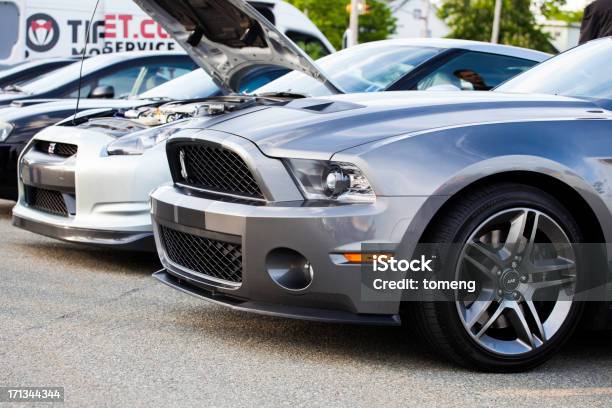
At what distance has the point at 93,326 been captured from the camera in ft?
15.8

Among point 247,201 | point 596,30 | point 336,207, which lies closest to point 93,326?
point 247,201

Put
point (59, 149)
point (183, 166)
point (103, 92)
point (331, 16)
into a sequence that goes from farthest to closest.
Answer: point (331, 16)
point (103, 92)
point (59, 149)
point (183, 166)

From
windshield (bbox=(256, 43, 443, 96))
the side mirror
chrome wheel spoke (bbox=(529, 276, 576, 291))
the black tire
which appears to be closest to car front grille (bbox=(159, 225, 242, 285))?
the black tire

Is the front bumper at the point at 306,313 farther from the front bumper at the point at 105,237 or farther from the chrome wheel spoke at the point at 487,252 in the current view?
the front bumper at the point at 105,237

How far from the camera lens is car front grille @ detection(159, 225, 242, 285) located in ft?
14.2

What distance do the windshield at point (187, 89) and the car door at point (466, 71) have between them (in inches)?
71.0

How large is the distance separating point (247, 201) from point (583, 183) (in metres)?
1.33

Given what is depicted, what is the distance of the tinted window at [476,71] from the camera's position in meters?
7.28

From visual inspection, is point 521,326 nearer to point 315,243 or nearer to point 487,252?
point 487,252

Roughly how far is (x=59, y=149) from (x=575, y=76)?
3.18m

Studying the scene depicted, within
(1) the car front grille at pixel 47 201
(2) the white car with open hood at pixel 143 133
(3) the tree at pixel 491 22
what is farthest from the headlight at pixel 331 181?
(3) the tree at pixel 491 22

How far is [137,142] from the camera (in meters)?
6.26

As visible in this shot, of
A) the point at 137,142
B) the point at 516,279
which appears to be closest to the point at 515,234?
the point at 516,279

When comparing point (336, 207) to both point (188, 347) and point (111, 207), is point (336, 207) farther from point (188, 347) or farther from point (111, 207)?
point (111, 207)
